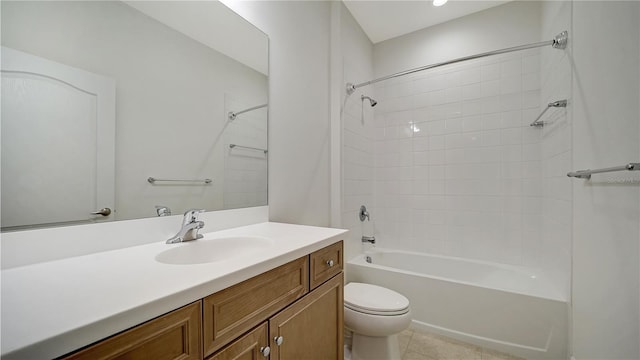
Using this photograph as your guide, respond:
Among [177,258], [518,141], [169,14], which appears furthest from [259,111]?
[518,141]

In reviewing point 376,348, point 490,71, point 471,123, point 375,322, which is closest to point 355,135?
point 471,123

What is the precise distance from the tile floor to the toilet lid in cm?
45

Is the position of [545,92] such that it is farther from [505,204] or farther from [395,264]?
[395,264]

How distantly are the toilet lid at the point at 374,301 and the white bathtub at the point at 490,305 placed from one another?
1.41 ft

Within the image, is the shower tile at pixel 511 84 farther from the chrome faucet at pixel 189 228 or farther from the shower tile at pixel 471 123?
the chrome faucet at pixel 189 228

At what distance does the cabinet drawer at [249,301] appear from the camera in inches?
23.5

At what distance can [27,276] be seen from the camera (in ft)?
1.98

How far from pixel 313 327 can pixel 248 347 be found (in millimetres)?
350

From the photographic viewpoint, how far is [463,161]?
Answer: 7.60ft

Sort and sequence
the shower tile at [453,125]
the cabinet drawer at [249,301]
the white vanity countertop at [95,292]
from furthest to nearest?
the shower tile at [453,125] → the cabinet drawer at [249,301] → the white vanity countertop at [95,292]

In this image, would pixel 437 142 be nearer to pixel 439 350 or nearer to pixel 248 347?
pixel 439 350

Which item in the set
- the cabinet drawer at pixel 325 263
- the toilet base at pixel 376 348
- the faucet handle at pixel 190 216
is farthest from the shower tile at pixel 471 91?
the faucet handle at pixel 190 216

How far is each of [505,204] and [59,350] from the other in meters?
2.67

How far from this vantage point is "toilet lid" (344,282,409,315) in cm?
138
